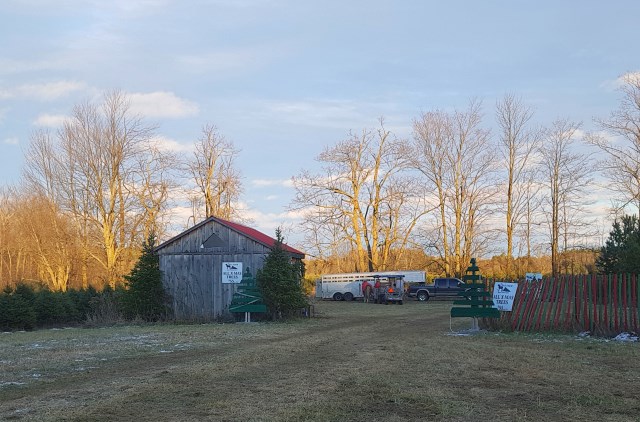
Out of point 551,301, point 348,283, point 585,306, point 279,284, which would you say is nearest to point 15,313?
point 279,284

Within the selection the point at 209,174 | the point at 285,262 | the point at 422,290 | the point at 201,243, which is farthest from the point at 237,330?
the point at 209,174

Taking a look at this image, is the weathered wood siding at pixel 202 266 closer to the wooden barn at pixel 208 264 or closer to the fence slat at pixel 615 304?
the wooden barn at pixel 208 264

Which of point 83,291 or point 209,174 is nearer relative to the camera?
point 83,291

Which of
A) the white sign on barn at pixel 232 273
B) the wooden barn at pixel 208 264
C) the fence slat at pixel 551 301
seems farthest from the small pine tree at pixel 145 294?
the fence slat at pixel 551 301

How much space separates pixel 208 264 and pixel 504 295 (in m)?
13.3

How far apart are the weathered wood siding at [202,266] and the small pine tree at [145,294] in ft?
2.46

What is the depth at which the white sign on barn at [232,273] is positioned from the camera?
26703mm

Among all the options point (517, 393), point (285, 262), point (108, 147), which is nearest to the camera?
point (517, 393)

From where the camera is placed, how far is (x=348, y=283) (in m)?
46.0

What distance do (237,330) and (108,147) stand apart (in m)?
27.8

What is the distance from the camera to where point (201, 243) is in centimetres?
2714

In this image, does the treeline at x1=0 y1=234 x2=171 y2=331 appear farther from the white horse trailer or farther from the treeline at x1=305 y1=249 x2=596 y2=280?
the treeline at x1=305 y1=249 x2=596 y2=280

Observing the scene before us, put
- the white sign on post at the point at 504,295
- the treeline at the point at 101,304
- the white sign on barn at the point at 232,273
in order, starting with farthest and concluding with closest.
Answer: the white sign on barn at the point at 232,273 → the treeline at the point at 101,304 → the white sign on post at the point at 504,295

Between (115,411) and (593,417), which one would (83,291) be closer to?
(115,411)
